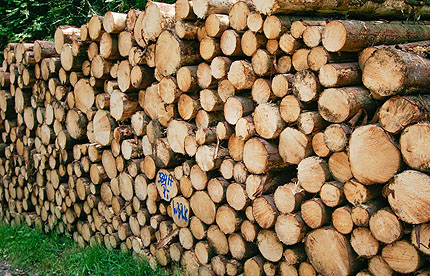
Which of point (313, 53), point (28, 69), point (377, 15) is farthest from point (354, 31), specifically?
point (28, 69)

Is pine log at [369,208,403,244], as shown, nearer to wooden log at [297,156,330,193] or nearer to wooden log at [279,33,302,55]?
wooden log at [297,156,330,193]

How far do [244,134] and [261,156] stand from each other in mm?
198

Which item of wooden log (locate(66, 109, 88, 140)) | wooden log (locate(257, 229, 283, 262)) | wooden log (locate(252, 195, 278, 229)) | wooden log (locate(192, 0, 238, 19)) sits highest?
wooden log (locate(192, 0, 238, 19))

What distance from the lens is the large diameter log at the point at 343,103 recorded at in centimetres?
219

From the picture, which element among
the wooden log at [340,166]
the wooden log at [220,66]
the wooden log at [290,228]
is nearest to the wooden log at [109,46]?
the wooden log at [220,66]

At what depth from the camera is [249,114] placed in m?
2.76

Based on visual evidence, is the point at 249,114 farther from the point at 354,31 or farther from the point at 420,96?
the point at 420,96

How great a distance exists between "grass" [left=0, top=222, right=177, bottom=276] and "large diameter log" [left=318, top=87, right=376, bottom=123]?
2.10m

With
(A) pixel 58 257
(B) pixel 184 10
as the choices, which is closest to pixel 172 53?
(B) pixel 184 10

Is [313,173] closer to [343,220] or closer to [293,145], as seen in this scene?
[293,145]

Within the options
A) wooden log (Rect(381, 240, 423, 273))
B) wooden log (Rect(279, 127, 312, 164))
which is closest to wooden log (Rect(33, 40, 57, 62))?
wooden log (Rect(279, 127, 312, 164))

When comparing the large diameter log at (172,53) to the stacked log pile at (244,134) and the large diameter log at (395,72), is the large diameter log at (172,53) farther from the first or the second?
the large diameter log at (395,72)

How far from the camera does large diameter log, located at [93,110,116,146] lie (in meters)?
3.74

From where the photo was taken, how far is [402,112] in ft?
6.42
